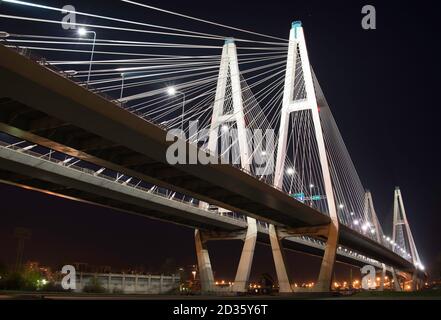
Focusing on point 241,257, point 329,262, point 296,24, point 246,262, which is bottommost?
point 329,262

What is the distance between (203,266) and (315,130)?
16.3 metres

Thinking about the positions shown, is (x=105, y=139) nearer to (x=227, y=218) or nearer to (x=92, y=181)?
(x=92, y=181)

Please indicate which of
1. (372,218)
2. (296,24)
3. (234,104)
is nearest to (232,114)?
(234,104)

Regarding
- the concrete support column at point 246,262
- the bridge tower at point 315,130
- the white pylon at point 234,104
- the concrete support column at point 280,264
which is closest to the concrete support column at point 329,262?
the bridge tower at point 315,130

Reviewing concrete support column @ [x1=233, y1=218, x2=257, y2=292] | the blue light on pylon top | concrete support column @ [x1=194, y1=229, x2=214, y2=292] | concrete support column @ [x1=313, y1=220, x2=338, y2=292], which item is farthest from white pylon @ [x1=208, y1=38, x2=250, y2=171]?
concrete support column @ [x1=194, y1=229, x2=214, y2=292]

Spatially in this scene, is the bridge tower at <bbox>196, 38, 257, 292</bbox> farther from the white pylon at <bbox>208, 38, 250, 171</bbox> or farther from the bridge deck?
the bridge deck

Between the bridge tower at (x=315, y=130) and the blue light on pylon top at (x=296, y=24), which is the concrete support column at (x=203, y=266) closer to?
the bridge tower at (x=315, y=130)

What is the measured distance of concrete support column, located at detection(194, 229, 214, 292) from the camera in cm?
4475

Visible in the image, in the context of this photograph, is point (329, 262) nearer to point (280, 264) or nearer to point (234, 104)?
point (280, 264)

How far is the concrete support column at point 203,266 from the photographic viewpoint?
1762 inches

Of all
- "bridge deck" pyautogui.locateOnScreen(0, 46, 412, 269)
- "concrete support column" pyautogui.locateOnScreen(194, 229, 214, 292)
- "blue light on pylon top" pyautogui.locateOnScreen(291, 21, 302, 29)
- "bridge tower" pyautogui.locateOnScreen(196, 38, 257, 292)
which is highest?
"blue light on pylon top" pyautogui.locateOnScreen(291, 21, 302, 29)

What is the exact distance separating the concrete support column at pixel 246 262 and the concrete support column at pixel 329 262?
6.27 meters

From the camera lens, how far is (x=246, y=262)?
4291 cm
